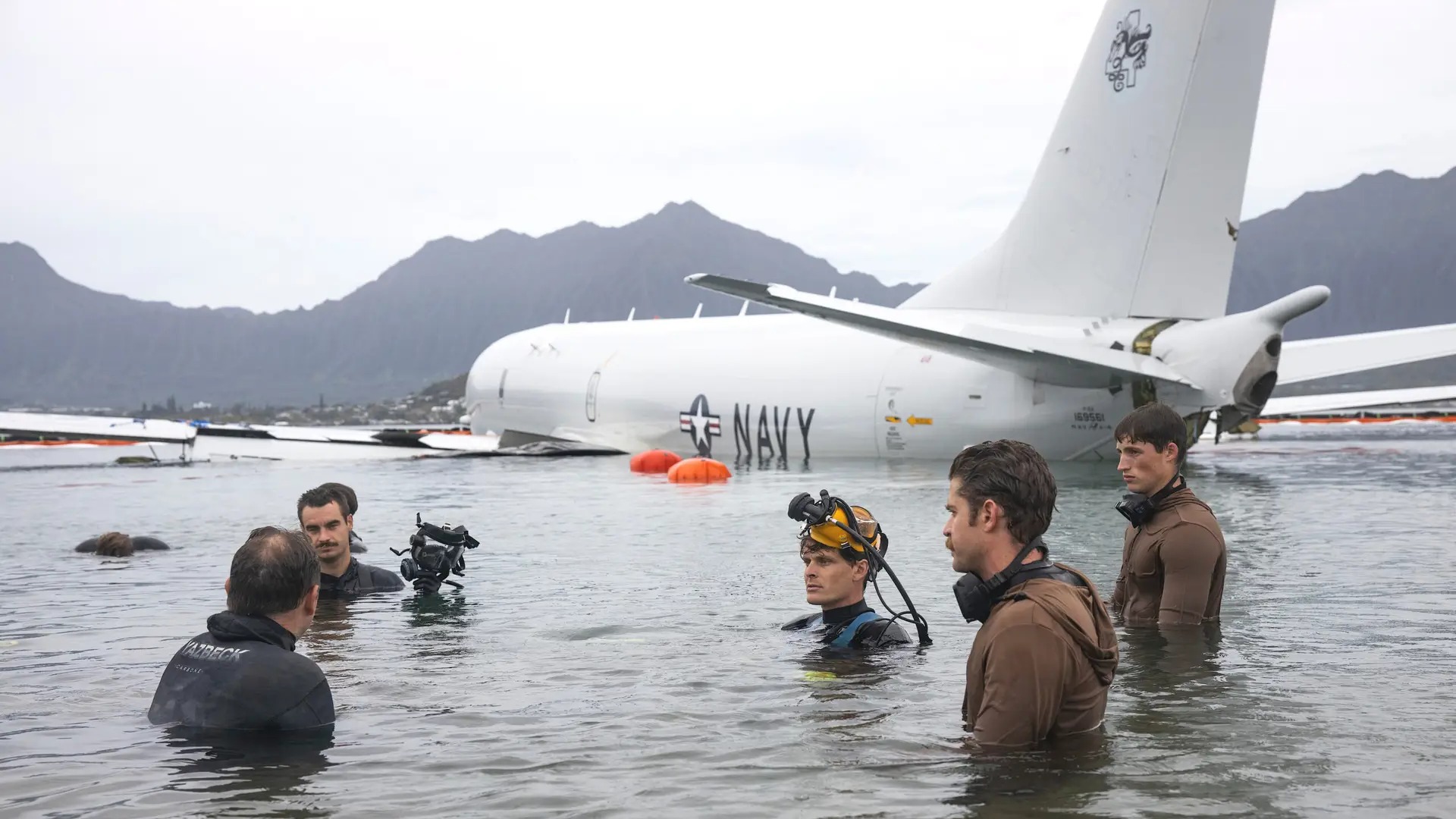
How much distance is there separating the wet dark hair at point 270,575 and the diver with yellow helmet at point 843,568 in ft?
8.99

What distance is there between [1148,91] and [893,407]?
8392 mm

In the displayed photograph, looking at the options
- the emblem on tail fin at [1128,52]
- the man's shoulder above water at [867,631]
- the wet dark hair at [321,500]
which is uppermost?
the emblem on tail fin at [1128,52]

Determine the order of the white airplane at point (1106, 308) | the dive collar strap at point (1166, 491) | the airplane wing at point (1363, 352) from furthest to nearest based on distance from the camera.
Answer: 1. the airplane wing at point (1363, 352)
2. the white airplane at point (1106, 308)
3. the dive collar strap at point (1166, 491)

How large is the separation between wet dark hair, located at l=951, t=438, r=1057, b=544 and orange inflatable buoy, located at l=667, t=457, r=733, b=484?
2166 cm

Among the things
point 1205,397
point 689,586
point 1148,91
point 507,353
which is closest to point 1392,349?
point 1205,397

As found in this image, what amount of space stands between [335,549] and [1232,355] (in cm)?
1564

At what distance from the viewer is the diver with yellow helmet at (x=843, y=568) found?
26.6ft

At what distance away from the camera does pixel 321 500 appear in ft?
34.8

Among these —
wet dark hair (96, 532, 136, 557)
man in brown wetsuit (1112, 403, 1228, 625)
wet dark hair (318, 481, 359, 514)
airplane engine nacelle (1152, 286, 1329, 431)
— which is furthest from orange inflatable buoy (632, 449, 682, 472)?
man in brown wetsuit (1112, 403, 1228, 625)

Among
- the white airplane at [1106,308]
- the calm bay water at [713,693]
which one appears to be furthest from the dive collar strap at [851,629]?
the white airplane at [1106,308]

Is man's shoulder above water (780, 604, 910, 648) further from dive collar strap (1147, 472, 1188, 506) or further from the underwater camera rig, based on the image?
the underwater camera rig

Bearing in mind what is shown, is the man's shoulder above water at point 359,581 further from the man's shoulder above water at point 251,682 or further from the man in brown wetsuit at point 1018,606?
the man in brown wetsuit at point 1018,606

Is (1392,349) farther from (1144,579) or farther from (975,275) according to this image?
(1144,579)

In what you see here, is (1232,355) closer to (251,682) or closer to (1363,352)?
(1363,352)
